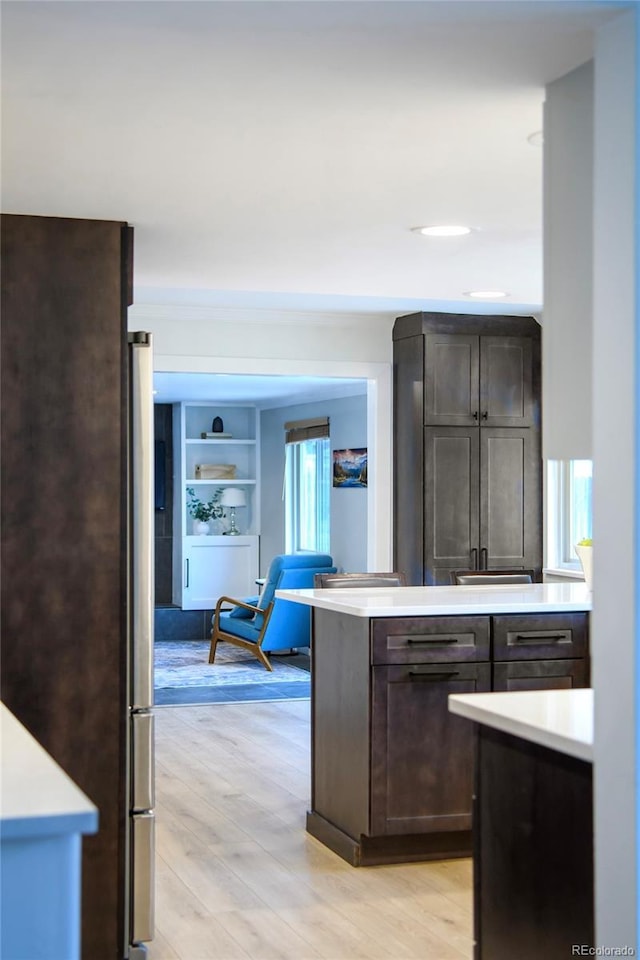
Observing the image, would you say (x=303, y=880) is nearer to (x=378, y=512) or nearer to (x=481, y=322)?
(x=378, y=512)

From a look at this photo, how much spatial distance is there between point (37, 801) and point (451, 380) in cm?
555

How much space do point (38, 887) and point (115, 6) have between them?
1.44 metres

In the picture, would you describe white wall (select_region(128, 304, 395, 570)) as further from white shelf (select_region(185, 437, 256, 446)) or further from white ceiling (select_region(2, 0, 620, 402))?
white shelf (select_region(185, 437, 256, 446))

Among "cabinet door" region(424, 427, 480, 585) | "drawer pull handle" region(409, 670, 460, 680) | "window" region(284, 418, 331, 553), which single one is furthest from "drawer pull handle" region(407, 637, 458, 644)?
"window" region(284, 418, 331, 553)

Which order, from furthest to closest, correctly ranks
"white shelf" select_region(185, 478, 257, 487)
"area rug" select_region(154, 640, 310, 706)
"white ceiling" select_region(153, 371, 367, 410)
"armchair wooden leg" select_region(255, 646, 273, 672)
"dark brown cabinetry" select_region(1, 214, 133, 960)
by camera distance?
1. "white shelf" select_region(185, 478, 257, 487)
2. "white ceiling" select_region(153, 371, 367, 410)
3. "armchair wooden leg" select_region(255, 646, 273, 672)
4. "area rug" select_region(154, 640, 310, 706)
5. "dark brown cabinetry" select_region(1, 214, 133, 960)

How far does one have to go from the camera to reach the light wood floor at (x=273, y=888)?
3504mm

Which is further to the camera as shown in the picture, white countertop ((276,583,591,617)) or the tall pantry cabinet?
the tall pantry cabinet

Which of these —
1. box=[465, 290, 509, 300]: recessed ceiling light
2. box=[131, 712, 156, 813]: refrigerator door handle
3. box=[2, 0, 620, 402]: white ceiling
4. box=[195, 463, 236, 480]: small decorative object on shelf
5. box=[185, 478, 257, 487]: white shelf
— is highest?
box=[465, 290, 509, 300]: recessed ceiling light

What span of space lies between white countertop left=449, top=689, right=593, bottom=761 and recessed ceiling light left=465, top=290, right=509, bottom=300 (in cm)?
294

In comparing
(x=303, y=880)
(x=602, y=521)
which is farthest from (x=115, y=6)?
(x=303, y=880)

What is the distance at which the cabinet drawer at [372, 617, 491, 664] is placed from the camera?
4.21m

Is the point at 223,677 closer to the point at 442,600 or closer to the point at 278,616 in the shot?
the point at 278,616

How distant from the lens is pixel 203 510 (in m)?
12.9

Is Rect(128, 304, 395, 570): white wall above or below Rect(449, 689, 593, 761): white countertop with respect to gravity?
above
